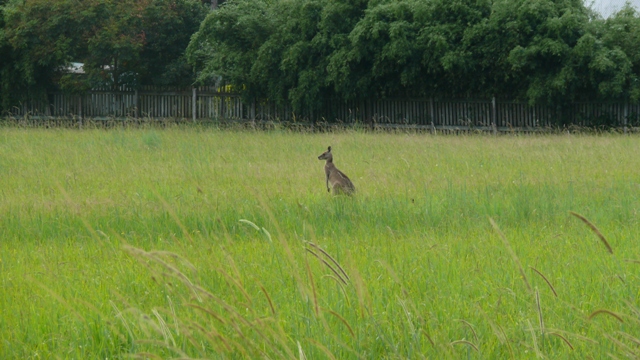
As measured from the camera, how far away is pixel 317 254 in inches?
134

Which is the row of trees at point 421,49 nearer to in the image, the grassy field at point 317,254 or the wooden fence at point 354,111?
the wooden fence at point 354,111

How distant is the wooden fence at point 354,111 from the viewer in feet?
85.3

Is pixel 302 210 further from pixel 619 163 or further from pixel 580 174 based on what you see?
pixel 619 163

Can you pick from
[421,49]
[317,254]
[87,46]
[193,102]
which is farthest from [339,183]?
[87,46]

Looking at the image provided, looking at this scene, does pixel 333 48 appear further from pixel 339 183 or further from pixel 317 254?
pixel 317 254

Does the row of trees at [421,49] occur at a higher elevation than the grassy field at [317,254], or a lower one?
higher

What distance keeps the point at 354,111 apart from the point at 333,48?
2418 mm

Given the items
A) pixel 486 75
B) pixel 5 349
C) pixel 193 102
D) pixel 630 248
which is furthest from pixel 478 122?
pixel 5 349

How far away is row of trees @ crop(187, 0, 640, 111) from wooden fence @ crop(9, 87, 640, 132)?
47 cm

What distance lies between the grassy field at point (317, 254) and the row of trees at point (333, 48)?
33.0 feet

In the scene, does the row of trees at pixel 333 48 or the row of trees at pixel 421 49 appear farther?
the row of trees at pixel 333 48

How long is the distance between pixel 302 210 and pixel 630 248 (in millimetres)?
3283

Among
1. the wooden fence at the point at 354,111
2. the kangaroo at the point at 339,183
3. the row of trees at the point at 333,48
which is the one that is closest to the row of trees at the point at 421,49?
the row of trees at the point at 333,48

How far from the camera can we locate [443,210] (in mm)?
8195
